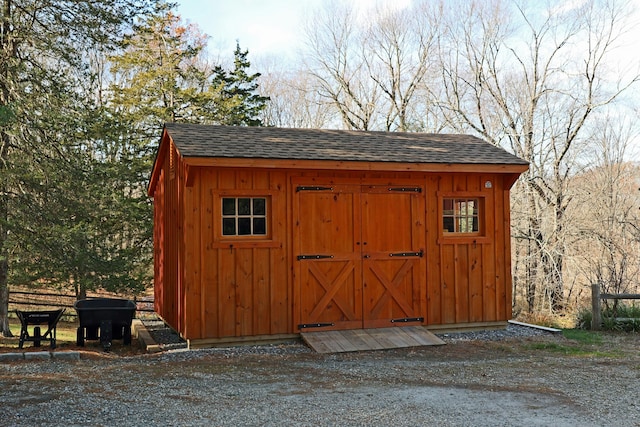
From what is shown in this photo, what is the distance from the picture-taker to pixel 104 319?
8.58 m

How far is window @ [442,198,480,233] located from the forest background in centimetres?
582

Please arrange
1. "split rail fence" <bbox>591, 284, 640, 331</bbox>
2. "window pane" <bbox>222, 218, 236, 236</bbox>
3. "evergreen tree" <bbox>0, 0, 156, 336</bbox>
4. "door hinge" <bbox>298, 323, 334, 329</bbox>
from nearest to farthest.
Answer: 1. "window pane" <bbox>222, 218, 236, 236</bbox>
2. "door hinge" <bbox>298, 323, 334, 329</bbox>
3. "split rail fence" <bbox>591, 284, 640, 331</bbox>
4. "evergreen tree" <bbox>0, 0, 156, 336</bbox>

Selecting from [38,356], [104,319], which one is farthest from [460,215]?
[38,356]

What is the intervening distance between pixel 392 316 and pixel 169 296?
11.3 feet

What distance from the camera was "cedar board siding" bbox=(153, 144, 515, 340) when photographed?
7949 millimetres

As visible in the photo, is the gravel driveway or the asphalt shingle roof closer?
the gravel driveway

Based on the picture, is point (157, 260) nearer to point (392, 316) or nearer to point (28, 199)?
point (28, 199)

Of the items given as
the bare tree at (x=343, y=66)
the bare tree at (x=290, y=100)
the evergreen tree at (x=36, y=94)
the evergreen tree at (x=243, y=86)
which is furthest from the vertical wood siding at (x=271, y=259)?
the bare tree at (x=290, y=100)

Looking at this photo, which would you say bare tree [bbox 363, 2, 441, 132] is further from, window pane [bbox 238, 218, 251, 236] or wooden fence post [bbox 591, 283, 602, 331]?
window pane [bbox 238, 218, 251, 236]

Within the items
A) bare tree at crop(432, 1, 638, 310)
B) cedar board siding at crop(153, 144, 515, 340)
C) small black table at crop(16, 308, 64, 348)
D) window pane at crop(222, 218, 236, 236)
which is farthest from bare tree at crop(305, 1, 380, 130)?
small black table at crop(16, 308, 64, 348)

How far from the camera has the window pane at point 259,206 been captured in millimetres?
8273

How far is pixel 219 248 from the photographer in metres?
8.01

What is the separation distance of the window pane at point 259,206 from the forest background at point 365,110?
5138 mm

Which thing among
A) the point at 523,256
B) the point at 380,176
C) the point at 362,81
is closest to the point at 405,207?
the point at 380,176
